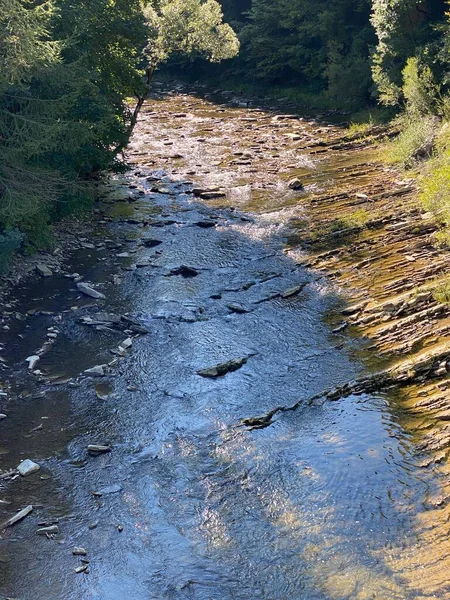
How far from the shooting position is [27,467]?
10.9 meters

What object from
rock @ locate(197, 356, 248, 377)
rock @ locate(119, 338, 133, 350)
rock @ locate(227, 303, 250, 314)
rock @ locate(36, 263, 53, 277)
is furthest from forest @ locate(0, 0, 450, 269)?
rock @ locate(197, 356, 248, 377)

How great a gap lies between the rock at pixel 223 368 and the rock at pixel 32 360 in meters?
3.51

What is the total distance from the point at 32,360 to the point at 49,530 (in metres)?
5.03

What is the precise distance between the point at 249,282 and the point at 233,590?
33.8ft

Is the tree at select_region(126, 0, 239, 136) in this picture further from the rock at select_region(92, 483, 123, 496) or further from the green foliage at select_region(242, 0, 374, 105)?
the rock at select_region(92, 483, 123, 496)

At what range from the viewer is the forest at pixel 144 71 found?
15.9 meters

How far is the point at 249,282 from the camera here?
17953mm

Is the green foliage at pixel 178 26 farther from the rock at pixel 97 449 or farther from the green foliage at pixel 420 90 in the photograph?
the rock at pixel 97 449

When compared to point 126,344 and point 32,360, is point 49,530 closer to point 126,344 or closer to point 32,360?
point 32,360

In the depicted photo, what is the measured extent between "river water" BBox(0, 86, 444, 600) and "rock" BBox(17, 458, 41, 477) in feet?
0.44

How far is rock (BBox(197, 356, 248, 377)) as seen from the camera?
541 inches

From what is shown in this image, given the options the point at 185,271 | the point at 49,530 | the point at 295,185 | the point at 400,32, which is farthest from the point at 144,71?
the point at 49,530

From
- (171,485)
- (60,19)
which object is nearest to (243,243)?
(60,19)

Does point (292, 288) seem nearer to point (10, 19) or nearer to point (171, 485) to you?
point (171, 485)
